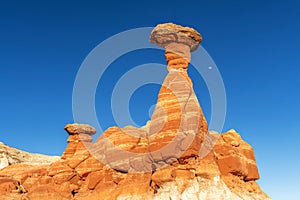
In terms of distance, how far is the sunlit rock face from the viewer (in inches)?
1847

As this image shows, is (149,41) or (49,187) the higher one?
(149,41)

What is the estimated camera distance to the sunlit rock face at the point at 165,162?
46.9 meters

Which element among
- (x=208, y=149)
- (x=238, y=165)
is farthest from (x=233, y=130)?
(x=208, y=149)

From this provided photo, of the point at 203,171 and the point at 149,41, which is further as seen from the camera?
the point at 149,41

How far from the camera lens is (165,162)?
160 ft

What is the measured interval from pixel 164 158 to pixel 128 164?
1156 cm

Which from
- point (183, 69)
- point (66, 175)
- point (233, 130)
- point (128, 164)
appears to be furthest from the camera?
point (66, 175)

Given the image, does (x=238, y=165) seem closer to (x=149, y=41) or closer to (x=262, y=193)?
(x=262, y=193)

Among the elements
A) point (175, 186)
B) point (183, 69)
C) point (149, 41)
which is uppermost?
point (149, 41)

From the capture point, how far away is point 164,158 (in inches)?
1916

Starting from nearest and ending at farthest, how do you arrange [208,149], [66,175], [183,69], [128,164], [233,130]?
[208,149], [183,69], [128,164], [233,130], [66,175]

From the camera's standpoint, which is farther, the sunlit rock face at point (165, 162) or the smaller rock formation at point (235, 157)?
the smaller rock formation at point (235, 157)

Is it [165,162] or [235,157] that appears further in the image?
[235,157]

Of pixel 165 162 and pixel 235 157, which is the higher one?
pixel 235 157
